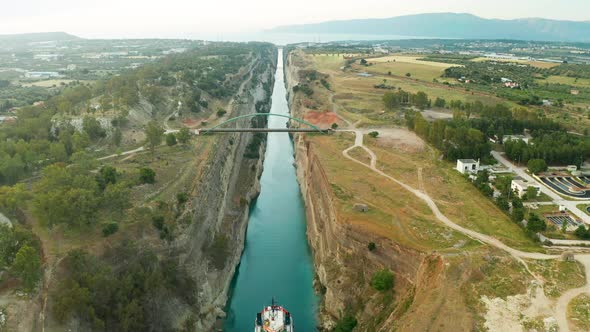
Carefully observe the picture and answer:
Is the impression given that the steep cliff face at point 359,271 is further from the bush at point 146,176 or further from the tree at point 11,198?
the tree at point 11,198

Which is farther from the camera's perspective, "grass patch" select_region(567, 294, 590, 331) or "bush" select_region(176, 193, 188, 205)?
"bush" select_region(176, 193, 188, 205)

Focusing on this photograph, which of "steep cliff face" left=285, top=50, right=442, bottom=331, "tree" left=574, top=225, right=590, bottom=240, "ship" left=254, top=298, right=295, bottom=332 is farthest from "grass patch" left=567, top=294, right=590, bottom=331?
"ship" left=254, top=298, right=295, bottom=332

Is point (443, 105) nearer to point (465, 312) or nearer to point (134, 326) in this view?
point (465, 312)

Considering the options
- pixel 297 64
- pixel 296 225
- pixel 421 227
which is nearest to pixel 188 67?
pixel 297 64

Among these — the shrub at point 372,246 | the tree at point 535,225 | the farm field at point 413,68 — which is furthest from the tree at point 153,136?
the farm field at point 413,68

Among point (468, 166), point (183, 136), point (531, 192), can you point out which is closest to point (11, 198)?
point (183, 136)

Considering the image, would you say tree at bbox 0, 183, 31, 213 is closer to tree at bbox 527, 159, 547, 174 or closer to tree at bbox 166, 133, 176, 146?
tree at bbox 166, 133, 176, 146
